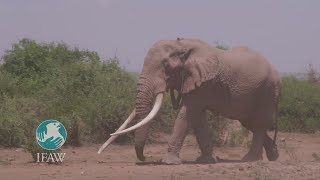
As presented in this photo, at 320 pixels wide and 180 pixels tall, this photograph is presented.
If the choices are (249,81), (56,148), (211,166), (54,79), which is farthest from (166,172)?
(54,79)

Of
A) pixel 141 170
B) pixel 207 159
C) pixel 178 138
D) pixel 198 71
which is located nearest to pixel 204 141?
pixel 207 159

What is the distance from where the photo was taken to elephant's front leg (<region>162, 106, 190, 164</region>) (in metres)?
10.7

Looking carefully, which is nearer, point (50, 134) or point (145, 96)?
point (50, 134)

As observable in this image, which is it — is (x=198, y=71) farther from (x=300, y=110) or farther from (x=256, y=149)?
(x=300, y=110)

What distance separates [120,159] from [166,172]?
3.11 m

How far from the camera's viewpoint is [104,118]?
1522cm

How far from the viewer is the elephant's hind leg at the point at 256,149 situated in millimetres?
11703

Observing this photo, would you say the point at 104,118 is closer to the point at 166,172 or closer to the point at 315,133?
the point at 166,172

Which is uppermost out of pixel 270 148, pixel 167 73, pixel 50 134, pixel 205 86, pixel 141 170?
pixel 167 73

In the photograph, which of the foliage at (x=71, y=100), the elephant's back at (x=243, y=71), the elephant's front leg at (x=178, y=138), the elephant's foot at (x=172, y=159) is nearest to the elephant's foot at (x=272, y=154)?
the elephant's back at (x=243, y=71)

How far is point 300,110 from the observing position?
64.6ft

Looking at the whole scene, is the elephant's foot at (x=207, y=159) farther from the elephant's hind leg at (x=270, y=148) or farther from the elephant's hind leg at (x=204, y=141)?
the elephant's hind leg at (x=270, y=148)

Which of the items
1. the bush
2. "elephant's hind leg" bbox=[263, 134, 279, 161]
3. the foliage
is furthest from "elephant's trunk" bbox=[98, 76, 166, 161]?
the bush

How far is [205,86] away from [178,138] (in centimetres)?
104
